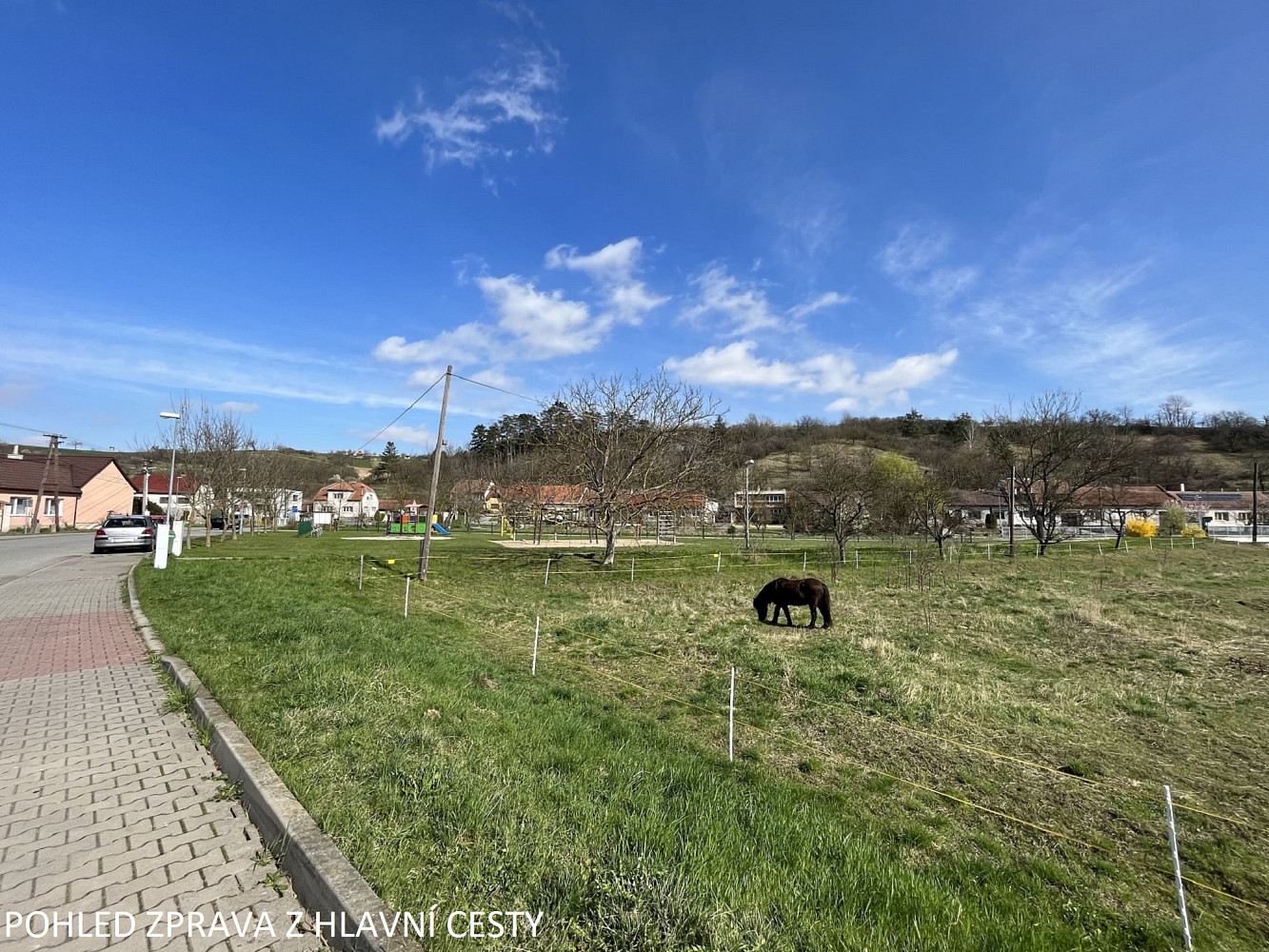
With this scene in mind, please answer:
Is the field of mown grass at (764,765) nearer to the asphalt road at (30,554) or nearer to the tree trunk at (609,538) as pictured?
the asphalt road at (30,554)

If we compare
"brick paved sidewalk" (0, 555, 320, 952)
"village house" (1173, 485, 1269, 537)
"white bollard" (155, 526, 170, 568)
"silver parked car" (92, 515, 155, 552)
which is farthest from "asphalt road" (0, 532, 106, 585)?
"village house" (1173, 485, 1269, 537)

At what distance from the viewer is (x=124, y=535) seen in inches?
1017

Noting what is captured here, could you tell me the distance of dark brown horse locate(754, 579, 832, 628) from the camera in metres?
13.5

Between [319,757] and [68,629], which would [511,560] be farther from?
[319,757]

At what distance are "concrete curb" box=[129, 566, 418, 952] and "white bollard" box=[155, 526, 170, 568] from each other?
50.1ft

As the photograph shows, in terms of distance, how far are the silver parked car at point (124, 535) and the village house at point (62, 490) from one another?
2532 cm

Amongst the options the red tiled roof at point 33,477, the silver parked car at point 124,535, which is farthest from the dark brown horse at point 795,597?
the red tiled roof at point 33,477

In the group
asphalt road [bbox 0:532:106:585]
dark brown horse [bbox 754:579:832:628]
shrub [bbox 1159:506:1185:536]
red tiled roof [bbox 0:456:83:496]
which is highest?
red tiled roof [bbox 0:456:83:496]

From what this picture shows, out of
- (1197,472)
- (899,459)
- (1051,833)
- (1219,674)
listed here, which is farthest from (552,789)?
(1197,472)

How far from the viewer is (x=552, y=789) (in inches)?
164

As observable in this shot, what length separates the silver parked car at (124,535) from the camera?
83.3ft

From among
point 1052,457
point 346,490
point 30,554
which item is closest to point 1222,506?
point 1052,457

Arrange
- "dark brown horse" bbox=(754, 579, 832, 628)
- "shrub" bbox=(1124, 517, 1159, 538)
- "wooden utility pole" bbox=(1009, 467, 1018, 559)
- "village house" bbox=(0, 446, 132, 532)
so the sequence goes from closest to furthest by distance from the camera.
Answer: "dark brown horse" bbox=(754, 579, 832, 628), "wooden utility pole" bbox=(1009, 467, 1018, 559), "village house" bbox=(0, 446, 132, 532), "shrub" bbox=(1124, 517, 1159, 538)

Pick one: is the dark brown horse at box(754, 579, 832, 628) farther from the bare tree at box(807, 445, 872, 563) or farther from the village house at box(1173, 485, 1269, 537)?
the village house at box(1173, 485, 1269, 537)
